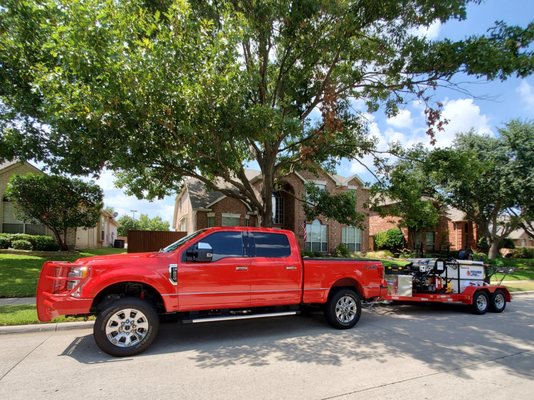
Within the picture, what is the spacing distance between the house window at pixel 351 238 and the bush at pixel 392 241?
2.95 m

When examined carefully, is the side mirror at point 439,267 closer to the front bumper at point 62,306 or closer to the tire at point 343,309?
the tire at point 343,309

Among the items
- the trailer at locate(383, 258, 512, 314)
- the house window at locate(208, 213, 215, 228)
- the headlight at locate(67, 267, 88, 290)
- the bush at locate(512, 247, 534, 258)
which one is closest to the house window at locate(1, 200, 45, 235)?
the house window at locate(208, 213, 215, 228)

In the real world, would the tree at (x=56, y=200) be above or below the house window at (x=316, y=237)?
above

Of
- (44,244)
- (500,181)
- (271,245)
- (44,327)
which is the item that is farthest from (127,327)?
(500,181)

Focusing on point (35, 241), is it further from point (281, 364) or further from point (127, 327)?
point (281, 364)

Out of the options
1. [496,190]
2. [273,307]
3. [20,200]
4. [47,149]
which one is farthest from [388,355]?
[496,190]

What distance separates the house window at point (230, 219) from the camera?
25188 millimetres

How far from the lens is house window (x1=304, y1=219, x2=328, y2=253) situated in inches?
1128

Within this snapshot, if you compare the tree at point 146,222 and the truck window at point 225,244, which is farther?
the tree at point 146,222

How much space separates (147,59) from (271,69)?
19.6ft

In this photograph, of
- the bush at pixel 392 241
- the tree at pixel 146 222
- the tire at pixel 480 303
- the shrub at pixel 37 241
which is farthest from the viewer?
the tree at pixel 146 222

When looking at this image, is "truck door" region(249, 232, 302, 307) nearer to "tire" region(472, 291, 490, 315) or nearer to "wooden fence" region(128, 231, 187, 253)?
"tire" region(472, 291, 490, 315)

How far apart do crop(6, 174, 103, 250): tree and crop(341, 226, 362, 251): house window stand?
18419mm

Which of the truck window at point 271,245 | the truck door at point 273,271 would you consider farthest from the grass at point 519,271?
the truck window at point 271,245
